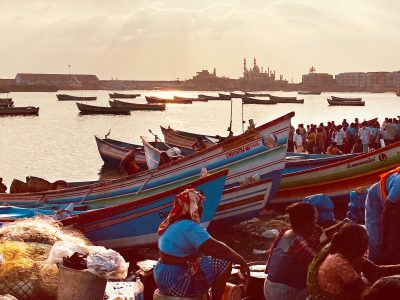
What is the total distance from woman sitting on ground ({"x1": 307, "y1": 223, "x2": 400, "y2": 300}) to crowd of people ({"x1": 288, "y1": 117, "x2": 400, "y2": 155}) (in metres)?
17.0

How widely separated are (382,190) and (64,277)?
3619mm

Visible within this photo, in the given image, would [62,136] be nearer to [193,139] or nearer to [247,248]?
[193,139]

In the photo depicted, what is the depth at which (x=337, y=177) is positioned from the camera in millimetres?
15484

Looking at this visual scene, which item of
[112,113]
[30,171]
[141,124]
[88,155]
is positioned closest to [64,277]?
[30,171]

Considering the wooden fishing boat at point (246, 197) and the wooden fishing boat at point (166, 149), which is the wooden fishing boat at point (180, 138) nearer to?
the wooden fishing boat at point (166, 149)

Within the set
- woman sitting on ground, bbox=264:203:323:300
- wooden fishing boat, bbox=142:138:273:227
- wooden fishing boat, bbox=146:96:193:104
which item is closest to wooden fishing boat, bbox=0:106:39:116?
wooden fishing boat, bbox=146:96:193:104

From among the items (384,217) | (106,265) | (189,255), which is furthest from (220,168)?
(189,255)

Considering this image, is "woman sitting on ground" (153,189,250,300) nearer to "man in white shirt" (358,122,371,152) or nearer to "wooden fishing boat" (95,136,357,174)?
"wooden fishing boat" (95,136,357,174)

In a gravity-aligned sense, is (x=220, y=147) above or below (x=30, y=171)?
above

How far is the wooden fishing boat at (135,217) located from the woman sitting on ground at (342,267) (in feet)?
20.1

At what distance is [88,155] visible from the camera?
138ft

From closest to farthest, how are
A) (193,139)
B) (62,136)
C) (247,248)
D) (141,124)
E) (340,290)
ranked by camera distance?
(340,290), (247,248), (193,139), (62,136), (141,124)

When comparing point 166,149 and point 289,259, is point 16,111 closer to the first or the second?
point 166,149

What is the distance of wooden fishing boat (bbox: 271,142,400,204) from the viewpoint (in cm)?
1469
